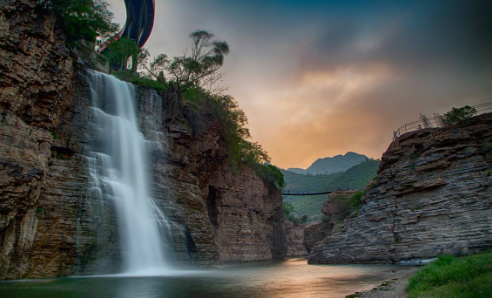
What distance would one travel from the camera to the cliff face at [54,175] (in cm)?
1366

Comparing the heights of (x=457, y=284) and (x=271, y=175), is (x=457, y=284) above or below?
below

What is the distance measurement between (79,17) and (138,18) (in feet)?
93.7

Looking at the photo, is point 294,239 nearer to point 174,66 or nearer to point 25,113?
point 174,66

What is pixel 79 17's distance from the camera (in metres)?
22.3

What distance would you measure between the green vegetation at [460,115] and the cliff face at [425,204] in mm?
857

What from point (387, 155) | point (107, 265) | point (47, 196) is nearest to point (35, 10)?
point (47, 196)

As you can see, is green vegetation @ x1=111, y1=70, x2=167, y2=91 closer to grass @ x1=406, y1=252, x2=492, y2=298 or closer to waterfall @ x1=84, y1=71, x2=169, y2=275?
waterfall @ x1=84, y1=71, x2=169, y2=275

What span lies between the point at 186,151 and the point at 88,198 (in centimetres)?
1024

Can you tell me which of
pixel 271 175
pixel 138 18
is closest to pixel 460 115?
pixel 271 175

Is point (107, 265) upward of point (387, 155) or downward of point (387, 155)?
downward

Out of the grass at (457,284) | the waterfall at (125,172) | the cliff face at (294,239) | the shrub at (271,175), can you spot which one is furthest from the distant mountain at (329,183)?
the grass at (457,284)

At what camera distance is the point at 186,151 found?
1019 inches

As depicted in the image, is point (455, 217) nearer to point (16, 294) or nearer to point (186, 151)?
point (186, 151)

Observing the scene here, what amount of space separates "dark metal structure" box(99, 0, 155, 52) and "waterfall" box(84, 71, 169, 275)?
28.2 meters
